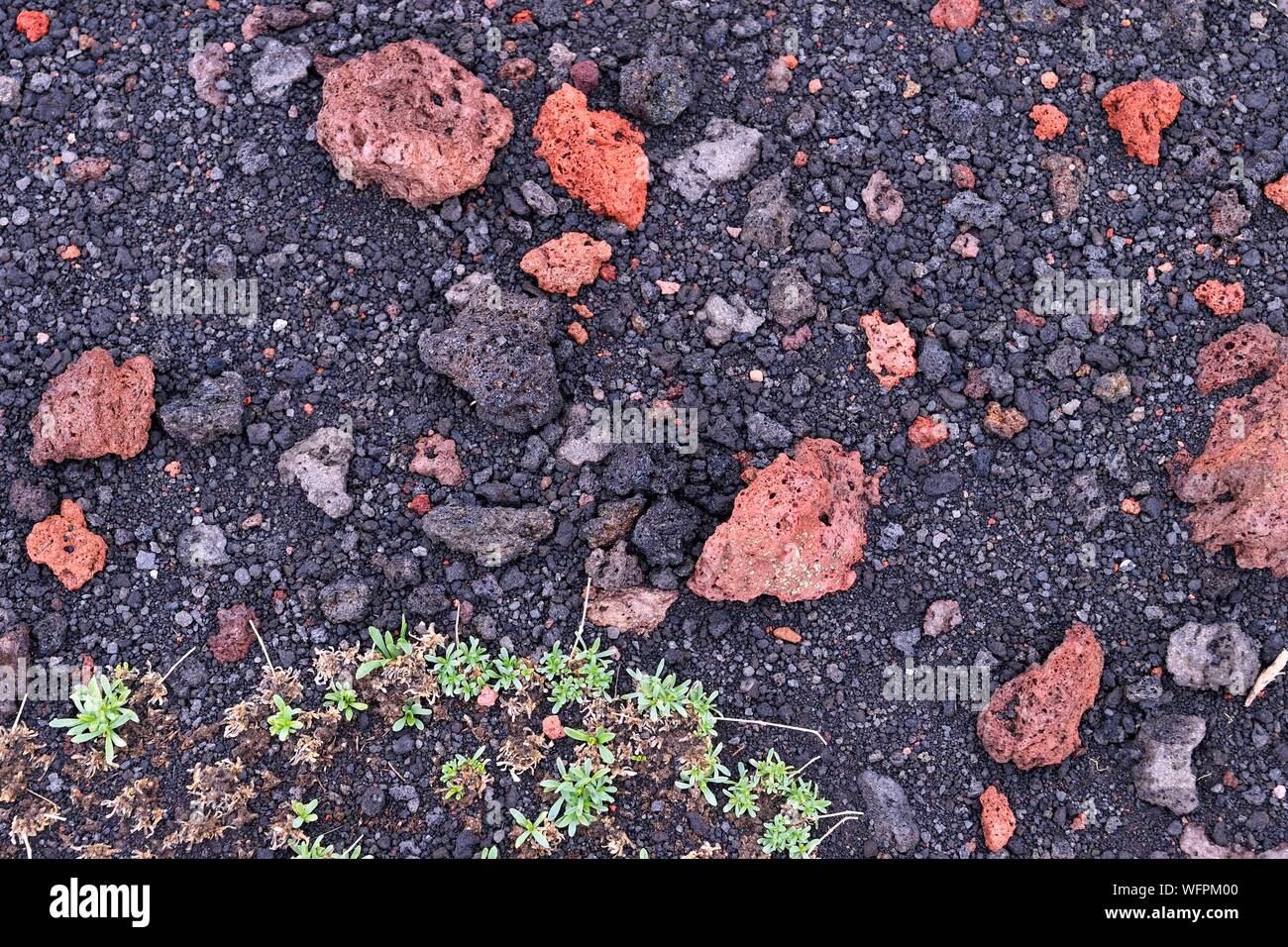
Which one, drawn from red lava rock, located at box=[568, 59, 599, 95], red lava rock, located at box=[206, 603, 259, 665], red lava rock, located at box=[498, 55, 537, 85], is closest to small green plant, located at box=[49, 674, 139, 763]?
red lava rock, located at box=[206, 603, 259, 665]

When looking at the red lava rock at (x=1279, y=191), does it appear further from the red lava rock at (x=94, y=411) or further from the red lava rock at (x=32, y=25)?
the red lava rock at (x=32, y=25)

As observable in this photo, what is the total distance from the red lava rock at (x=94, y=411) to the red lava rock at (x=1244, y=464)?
14.0 feet

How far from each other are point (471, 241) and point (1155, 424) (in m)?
2.97

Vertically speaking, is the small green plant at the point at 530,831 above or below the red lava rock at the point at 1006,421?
below

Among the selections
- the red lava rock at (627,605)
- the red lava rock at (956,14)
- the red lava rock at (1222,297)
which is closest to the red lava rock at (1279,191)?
the red lava rock at (1222,297)

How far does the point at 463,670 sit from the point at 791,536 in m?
1.42

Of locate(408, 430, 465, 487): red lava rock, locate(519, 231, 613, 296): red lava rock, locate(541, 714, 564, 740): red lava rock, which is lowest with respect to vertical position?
locate(541, 714, 564, 740): red lava rock

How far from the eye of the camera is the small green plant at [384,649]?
465 centimetres

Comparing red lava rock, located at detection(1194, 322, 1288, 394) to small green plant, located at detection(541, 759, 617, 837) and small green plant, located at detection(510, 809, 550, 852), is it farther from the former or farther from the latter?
small green plant, located at detection(510, 809, 550, 852)

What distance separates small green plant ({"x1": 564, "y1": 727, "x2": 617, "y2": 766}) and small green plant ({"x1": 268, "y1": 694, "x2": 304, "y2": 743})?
3.52 ft

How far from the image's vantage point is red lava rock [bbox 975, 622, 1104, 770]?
454cm

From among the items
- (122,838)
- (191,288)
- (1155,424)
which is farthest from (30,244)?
(1155,424)

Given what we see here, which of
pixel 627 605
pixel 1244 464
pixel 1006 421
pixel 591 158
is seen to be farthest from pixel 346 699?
pixel 1244 464

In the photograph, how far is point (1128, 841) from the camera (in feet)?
15.2
